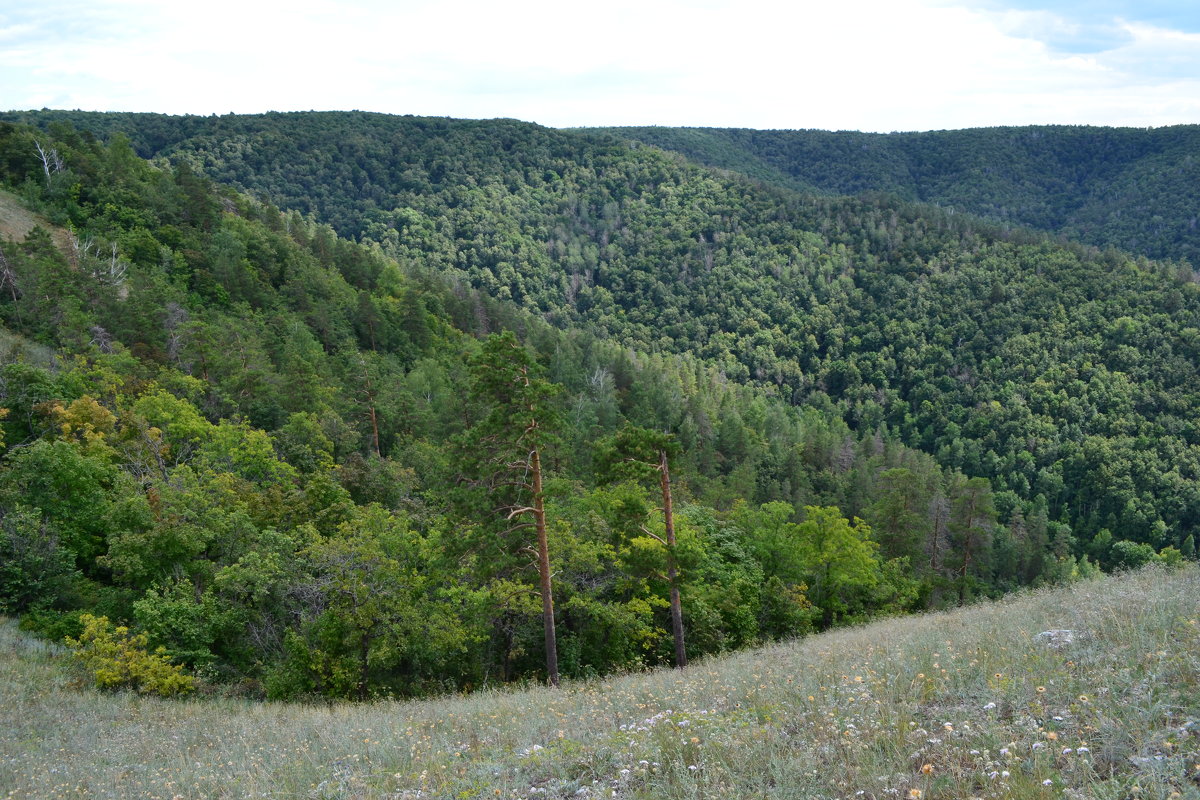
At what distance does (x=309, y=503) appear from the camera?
25.7 meters

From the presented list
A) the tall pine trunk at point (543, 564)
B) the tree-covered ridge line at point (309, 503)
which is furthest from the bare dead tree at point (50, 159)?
the tall pine trunk at point (543, 564)

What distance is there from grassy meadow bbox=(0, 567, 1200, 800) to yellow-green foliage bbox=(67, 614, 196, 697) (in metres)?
3.96

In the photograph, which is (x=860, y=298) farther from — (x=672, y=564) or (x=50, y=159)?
(x=672, y=564)

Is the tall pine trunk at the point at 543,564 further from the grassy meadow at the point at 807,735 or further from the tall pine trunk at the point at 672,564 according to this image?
the grassy meadow at the point at 807,735

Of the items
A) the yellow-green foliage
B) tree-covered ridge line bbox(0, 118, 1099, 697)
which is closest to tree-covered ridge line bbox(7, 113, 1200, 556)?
tree-covered ridge line bbox(0, 118, 1099, 697)

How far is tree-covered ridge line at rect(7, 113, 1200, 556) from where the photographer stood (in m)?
95.9

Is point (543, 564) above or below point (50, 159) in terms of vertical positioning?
below

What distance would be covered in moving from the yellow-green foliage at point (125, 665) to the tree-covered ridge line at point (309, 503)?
353 mm

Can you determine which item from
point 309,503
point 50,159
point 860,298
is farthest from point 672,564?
point 860,298

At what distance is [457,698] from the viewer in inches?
525

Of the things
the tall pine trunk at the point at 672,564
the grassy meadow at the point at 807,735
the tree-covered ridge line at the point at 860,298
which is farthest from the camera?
the tree-covered ridge line at the point at 860,298

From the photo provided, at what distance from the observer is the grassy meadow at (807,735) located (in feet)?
16.5

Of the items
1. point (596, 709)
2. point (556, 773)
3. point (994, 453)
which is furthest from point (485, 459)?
point (994, 453)

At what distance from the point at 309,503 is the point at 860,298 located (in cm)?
14255
